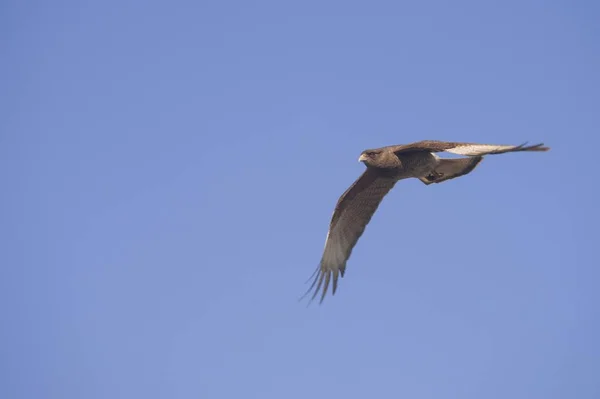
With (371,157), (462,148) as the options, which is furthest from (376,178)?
(462,148)

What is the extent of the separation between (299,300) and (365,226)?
7.38ft

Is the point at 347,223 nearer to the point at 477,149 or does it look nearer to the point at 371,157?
the point at 371,157

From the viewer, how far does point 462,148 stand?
44.7 feet

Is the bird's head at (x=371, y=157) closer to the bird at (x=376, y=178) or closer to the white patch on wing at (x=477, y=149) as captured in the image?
the bird at (x=376, y=178)

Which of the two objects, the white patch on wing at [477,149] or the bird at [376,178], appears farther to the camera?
the bird at [376,178]

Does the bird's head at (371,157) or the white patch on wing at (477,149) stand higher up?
the bird's head at (371,157)

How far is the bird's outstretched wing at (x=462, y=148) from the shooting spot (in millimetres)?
12249

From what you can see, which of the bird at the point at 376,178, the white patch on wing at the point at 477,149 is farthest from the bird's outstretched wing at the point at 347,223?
the white patch on wing at the point at 477,149

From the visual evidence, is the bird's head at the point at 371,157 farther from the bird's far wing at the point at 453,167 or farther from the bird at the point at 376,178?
the bird's far wing at the point at 453,167

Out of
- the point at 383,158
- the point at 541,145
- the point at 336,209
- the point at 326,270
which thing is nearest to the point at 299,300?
the point at 326,270

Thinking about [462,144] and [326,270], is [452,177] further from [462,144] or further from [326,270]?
[326,270]

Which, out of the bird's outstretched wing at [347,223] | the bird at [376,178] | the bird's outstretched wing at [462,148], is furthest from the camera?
the bird's outstretched wing at [347,223]

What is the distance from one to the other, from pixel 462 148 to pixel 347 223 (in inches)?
170

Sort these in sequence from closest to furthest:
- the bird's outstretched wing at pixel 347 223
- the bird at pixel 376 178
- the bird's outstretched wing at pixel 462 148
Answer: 1. the bird's outstretched wing at pixel 462 148
2. the bird at pixel 376 178
3. the bird's outstretched wing at pixel 347 223
